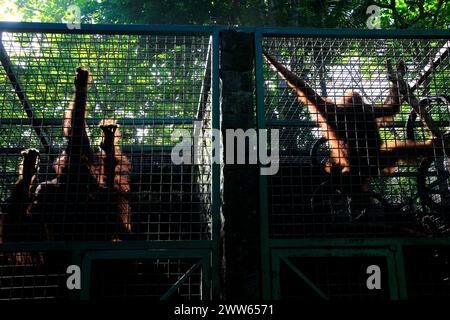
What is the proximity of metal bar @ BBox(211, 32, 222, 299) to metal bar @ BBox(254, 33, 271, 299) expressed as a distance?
1.12 feet

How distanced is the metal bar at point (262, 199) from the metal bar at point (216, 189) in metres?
0.34

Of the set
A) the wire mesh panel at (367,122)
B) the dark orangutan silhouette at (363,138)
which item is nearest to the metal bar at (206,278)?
the wire mesh panel at (367,122)

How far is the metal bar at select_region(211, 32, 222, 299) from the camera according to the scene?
298cm

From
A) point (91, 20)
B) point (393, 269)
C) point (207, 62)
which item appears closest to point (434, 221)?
point (393, 269)

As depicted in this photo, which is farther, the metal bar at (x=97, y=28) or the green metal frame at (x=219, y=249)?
the metal bar at (x=97, y=28)

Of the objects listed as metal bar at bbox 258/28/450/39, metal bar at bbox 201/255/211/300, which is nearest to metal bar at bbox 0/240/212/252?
metal bar at bbox 201/255/211/300

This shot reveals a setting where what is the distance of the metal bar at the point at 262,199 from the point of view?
116 inches

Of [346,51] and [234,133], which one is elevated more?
[346,51]

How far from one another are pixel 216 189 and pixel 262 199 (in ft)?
1.27

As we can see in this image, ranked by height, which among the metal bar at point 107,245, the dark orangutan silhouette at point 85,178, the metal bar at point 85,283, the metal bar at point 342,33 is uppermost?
the metal bar at point 342,33

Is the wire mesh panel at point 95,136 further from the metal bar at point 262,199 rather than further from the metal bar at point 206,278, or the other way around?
the metal bar at point 262,199
